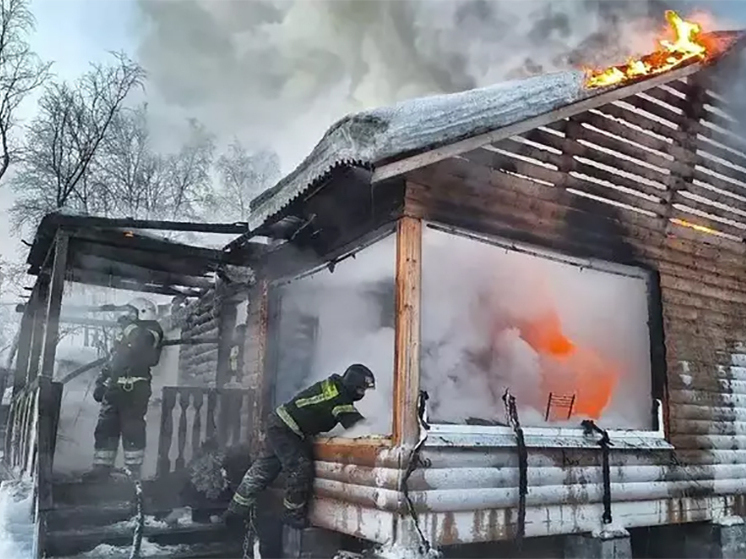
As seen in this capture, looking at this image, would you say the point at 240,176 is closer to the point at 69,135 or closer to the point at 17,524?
the point at 69,135

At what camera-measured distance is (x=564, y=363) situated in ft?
26.3

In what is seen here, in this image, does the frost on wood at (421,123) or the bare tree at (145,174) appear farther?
the bare tree at (145,174)

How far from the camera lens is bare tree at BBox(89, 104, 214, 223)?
23750mm

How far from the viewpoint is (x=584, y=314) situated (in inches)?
308

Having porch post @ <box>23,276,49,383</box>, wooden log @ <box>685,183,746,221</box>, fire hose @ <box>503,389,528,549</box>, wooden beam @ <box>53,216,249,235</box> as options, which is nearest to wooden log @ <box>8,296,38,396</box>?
porch post @ <box>23,276,49,383</box>

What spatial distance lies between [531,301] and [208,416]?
4112 mm

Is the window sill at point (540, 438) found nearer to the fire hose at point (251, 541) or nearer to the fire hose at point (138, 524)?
the fire hose at point (251, 541)

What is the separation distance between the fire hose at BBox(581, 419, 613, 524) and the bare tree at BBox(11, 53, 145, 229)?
20.1 m

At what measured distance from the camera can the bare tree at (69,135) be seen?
21484 mm

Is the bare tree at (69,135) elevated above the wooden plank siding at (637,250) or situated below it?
above

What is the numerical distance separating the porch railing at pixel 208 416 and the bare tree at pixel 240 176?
764 inches

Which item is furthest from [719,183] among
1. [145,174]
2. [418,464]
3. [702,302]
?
[145,174]

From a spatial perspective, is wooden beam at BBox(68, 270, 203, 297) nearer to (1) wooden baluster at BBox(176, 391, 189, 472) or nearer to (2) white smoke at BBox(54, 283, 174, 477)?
(2) white smoke at BBox(54, 283, 174, 477)

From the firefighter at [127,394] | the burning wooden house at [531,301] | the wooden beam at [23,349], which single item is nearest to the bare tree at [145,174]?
the wooden beam at [23,349]
